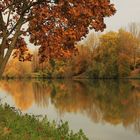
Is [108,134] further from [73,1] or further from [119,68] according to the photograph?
[119,68]

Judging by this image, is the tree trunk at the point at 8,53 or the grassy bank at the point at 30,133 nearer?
the grassy bank at the point at 30,133

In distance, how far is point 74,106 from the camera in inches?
1268

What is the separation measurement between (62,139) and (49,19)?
4707 millimetres

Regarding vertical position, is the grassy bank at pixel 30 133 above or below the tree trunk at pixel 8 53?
below

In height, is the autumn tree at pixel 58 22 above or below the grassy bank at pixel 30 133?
above

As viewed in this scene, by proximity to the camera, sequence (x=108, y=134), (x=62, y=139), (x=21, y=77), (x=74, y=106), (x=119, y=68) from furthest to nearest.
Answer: (x=21, y=77) < (x=119, y=68) < (x=74, y=106) < (x=108, y=134) < (x=62, y=139)

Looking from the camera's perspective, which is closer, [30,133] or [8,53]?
[30,133]

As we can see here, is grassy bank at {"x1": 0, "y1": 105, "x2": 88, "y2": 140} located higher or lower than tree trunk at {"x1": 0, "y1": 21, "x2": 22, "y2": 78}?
lower

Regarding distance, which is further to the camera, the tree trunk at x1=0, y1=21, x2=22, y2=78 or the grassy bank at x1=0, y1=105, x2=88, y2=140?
the tree trunk at x1=0, y1=21, x2=22, y2=78

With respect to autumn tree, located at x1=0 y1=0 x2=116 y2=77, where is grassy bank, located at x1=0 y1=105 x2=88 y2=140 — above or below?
below

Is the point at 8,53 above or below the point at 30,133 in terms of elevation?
above

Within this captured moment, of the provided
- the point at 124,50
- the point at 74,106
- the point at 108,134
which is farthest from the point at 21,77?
the point at 108,134

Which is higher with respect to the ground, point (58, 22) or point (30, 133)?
point (58, 22)

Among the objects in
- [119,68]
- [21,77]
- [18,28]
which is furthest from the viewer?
[21,77]
